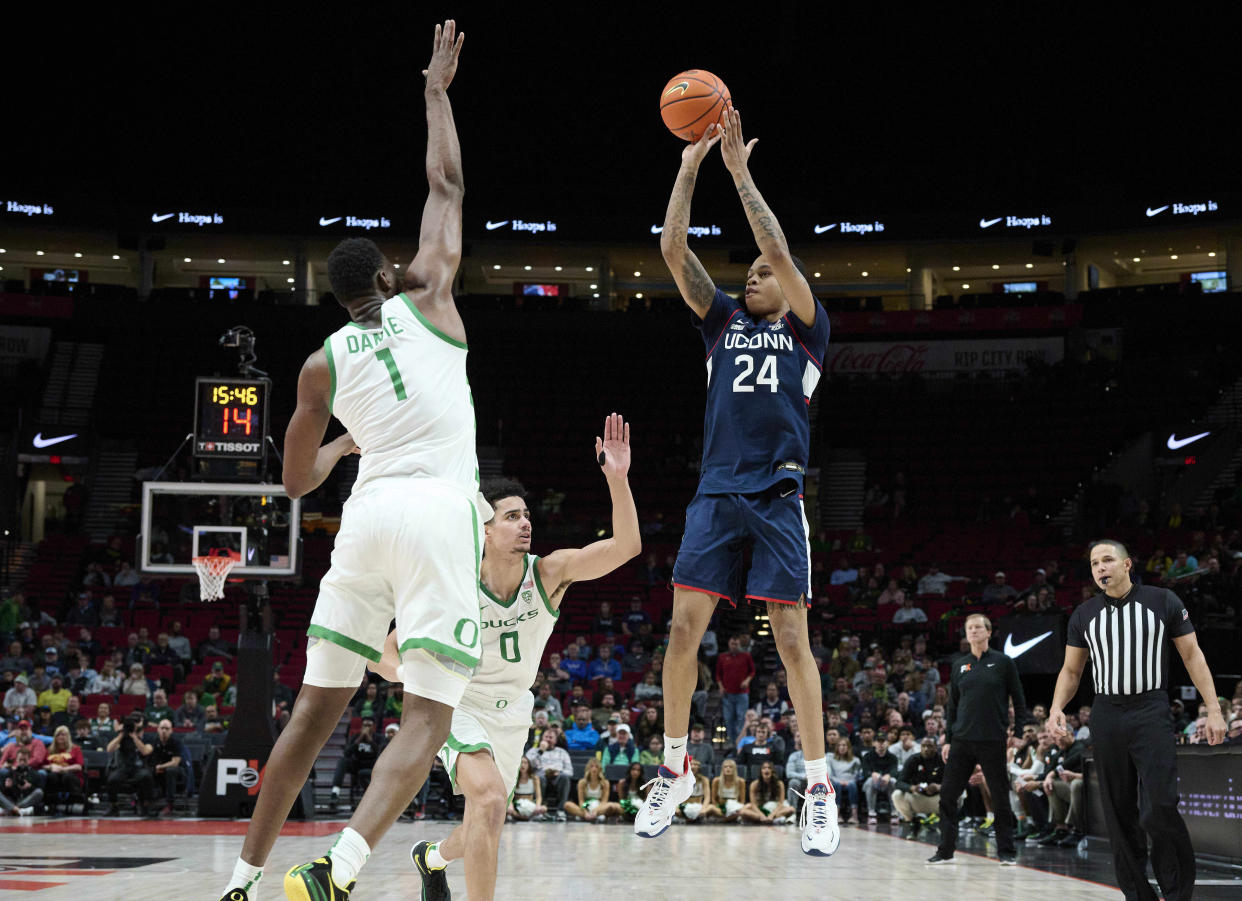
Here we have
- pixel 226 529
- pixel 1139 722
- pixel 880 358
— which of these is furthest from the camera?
pixel 880 358

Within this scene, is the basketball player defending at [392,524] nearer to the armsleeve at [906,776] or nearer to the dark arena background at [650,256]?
the armsleeve at [906,776]

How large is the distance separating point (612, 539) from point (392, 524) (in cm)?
150

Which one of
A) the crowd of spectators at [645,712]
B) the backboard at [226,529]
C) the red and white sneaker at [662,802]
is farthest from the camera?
the crowd of spectators at [645,712]

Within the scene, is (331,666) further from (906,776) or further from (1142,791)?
(906,776)

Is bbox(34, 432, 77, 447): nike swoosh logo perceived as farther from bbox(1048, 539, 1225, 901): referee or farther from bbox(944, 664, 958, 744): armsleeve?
bbox(1048, 539, 1225, 901): referee

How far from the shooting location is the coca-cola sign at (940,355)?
31.5 meters

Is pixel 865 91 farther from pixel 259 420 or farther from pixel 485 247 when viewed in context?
pixel 259 420

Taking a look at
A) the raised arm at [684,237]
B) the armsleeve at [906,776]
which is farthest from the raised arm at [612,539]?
the armsleeve at [906,776]

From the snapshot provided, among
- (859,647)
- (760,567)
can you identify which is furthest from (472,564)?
(859,647)

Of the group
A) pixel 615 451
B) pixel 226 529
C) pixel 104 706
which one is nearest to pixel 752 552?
pixel 615 451

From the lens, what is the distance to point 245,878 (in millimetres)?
4090

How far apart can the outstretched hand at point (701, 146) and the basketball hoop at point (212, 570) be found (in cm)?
942

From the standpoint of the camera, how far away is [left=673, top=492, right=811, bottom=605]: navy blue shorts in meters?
5.40

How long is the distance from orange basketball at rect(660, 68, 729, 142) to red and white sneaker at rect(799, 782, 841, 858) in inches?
120
